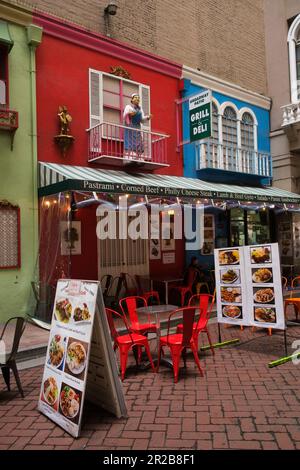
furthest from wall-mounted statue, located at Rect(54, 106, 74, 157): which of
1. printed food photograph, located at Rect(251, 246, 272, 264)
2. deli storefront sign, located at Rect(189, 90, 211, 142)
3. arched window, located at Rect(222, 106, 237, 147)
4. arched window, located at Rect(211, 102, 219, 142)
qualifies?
arched window, located at Rect(222, 106, 237, 147)

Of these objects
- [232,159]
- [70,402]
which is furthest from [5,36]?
[232,159]

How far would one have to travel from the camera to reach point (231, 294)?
23.9 ft

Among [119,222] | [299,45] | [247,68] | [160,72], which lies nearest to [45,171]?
[119,222]

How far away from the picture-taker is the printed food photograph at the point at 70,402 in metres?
4.08

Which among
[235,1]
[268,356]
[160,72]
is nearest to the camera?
[268,356]

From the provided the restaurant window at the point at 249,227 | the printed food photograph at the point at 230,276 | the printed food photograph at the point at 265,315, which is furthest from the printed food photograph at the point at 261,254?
the restaurant window at the point at 249,227

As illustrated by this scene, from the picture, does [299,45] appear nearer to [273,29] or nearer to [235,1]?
[273,29]

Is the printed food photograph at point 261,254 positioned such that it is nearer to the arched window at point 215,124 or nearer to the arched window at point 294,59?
the arched window at point 215,124

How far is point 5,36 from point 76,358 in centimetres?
760

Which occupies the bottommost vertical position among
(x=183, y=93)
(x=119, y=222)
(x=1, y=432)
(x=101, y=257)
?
(x=1, y=432)

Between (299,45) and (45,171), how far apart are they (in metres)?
11.7

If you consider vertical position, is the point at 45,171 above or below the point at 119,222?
above

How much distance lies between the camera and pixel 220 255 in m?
7.49

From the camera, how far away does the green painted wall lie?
909 cm
